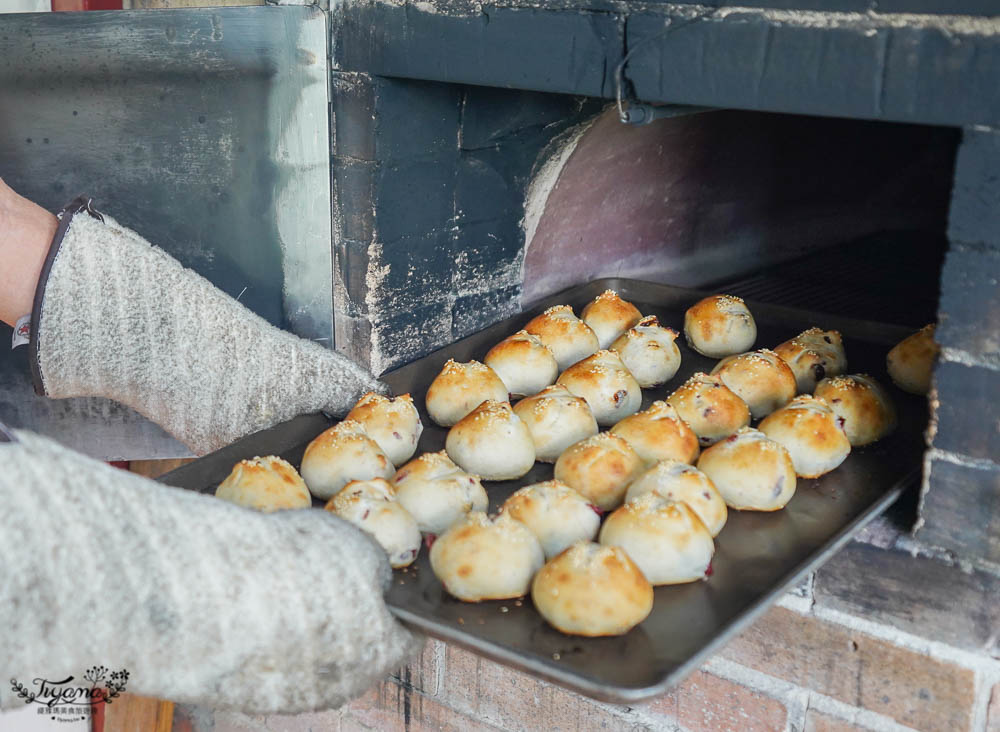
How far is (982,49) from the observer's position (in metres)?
1.08

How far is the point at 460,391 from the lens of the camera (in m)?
1.52

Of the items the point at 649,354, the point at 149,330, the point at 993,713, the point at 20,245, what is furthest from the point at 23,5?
the point at 993,713

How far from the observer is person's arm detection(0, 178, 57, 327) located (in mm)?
1521

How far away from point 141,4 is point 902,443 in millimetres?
1702

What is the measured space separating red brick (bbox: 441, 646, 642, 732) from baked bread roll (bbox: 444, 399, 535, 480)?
0.44m

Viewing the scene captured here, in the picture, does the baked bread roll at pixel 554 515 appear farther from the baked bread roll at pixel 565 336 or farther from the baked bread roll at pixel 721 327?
the baked bread roll at pixel 721 327

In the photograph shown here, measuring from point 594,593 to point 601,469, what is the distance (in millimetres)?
290

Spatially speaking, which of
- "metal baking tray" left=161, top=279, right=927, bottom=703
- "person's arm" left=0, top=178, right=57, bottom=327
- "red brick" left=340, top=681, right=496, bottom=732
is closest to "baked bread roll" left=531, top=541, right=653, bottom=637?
"metal baking tray" left=161, top=279, right=927, bottom=703

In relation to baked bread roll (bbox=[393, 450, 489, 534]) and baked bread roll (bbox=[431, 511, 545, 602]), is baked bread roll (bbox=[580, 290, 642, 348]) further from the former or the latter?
baked bread roll (bbox=[431, 511, 545, 602])

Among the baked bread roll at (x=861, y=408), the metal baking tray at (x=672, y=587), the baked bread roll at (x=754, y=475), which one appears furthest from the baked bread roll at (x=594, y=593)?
the baked bread roll at (x=861, y=408)

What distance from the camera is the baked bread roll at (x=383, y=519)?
1155 mm

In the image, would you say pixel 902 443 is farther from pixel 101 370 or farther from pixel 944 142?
pixel 944 142

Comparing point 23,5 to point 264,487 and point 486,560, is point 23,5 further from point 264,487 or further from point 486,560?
point 486,560

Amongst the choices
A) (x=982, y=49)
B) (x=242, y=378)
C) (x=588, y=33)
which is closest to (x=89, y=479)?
(x=242, y=378)
